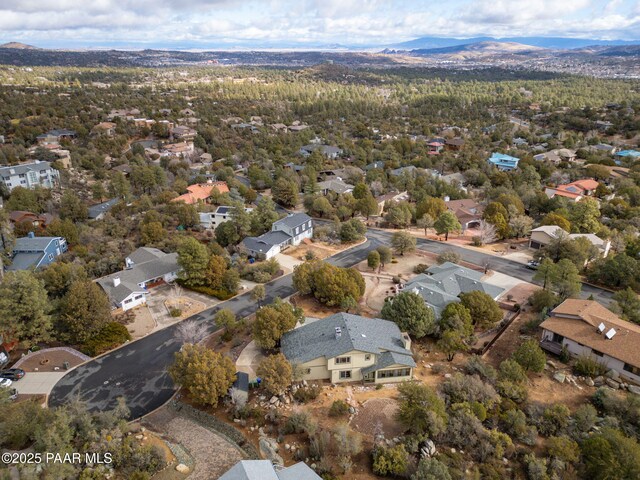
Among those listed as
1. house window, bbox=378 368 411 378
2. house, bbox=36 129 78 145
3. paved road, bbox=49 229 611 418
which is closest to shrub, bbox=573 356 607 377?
house window, bbox=378 368 411 378

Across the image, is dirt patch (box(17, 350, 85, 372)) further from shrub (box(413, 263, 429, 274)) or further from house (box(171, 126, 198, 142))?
A: house (box(171, 126, 198, 142))

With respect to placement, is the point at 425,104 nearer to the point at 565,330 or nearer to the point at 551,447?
the point at 565,330

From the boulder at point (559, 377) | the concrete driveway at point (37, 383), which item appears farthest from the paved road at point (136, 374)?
the boulder at point (559, 377)

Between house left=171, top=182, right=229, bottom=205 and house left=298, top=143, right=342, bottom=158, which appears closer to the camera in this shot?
house left=171, top=182, right=229, bottom=205

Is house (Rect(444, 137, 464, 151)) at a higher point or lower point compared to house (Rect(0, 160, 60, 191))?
lower

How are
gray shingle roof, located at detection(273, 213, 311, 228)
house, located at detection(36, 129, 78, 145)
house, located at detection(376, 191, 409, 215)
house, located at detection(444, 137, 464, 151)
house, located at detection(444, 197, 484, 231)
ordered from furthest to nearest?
1. house, located at detection(444, 137, 464, 151)
2. house, located at detection(36, 129, 78, 145)
3. house, located at detection(376, 191, 409, 215)
4. house, located at detection(444, 197, 484, 231)
5. gray shingle roof, located at detection(273, 213, 311, 228)
